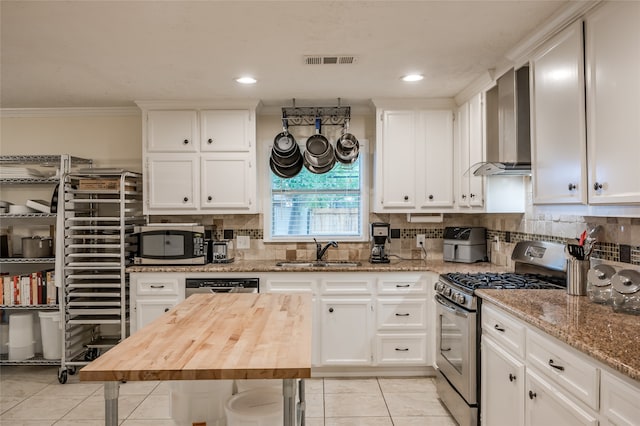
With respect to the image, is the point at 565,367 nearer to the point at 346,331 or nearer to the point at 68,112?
the point at 346,331

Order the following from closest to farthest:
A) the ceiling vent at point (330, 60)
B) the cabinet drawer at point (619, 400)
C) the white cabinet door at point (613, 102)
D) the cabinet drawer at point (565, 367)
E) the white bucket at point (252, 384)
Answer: the cabinet drawer at point (619, 400)
the cabinet drawer at point (565, 367)
the white cabinet door at point (613, 102)
the white bucket at point (252, 384)
the ceiling vent at point (330, 60)

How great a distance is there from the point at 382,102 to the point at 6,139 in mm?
3685

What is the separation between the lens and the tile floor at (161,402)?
2994 mm

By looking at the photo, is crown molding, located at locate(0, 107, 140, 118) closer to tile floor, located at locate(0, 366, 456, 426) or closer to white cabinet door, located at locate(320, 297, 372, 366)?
tile floor, located at locate(0, 366, 456, 426)

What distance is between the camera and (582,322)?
1.80 meters

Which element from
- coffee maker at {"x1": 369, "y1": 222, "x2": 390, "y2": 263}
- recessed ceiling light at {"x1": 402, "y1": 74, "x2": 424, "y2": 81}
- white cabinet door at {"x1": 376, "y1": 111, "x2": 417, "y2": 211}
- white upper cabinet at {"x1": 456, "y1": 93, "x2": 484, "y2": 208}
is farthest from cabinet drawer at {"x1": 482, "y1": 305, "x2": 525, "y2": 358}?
recessed ceiling light at {"x1": 402, "y1": 74, "x2": 424, "y2": 81}

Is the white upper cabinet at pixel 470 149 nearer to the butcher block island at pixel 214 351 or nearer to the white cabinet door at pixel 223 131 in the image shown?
the white cabinet door at pixel 223 131

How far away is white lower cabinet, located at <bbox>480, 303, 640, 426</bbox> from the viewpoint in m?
1.42

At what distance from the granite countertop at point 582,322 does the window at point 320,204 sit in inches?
78.2

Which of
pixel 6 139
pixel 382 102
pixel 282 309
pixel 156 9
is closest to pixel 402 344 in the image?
pixel 282 309

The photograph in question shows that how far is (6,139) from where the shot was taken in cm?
431

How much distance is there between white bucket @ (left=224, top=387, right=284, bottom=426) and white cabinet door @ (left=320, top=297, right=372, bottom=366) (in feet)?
6.11

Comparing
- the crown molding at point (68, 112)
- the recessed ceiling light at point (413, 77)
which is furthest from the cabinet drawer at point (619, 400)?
the crown molding at point (68, 112)

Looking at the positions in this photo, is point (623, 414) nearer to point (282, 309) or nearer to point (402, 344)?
point (282, 309)
